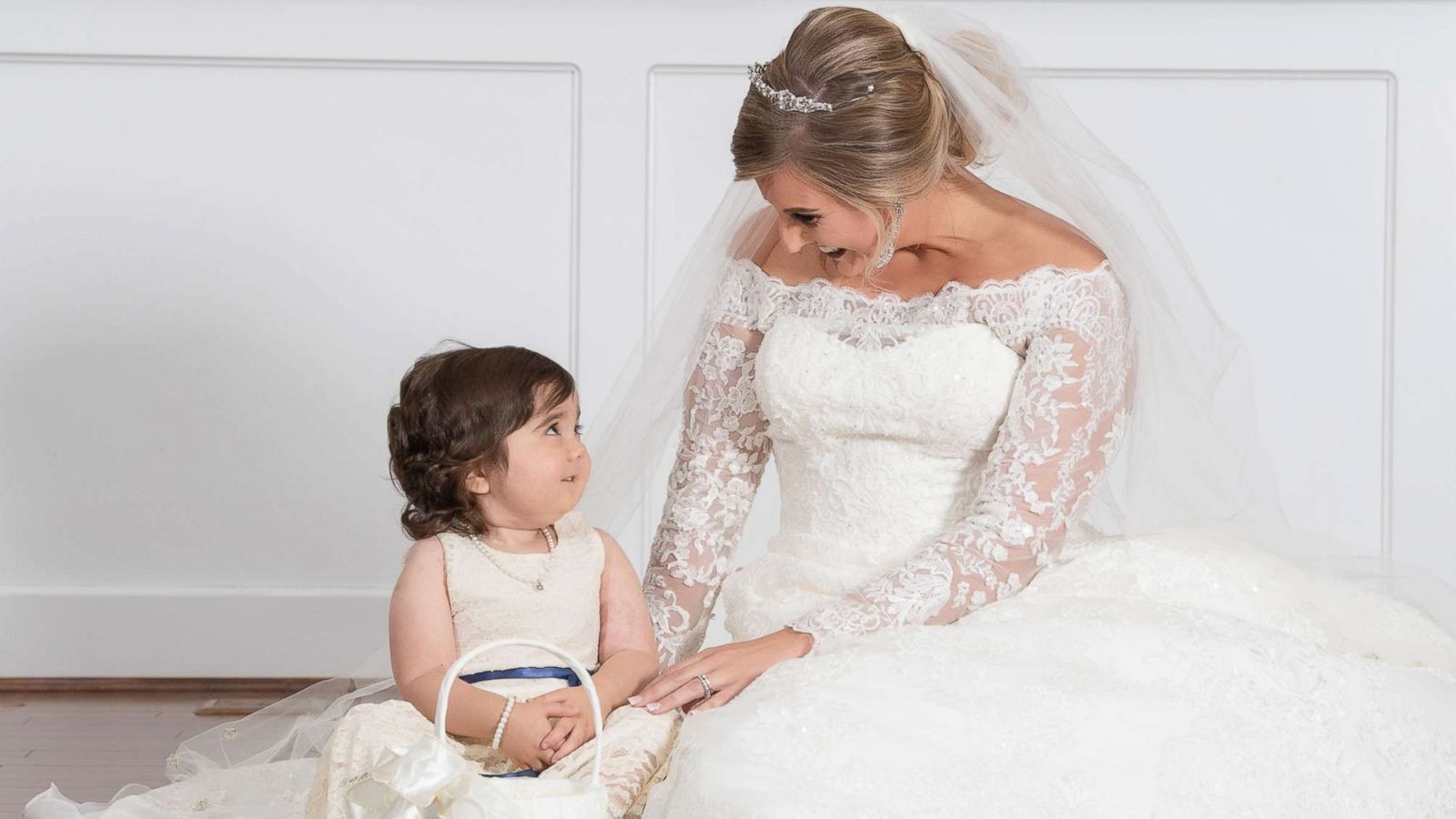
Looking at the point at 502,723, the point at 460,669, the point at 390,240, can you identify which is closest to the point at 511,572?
the point at 502,723

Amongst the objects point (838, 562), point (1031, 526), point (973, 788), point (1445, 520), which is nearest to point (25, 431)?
point (838, 562)

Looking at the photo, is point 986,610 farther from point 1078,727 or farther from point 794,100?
point 794,100

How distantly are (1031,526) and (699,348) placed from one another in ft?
2.37

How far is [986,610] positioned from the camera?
221 centimetres

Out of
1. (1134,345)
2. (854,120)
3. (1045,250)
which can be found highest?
(854,120)

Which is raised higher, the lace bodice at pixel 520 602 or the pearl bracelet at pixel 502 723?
the lace bodice at pixel 520 602

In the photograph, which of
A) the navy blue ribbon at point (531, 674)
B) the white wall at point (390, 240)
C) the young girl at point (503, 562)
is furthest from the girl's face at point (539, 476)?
the white wall at point (390, 240)

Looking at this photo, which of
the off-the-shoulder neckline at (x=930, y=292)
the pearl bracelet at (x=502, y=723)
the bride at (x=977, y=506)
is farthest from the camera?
the off-the-shoulder neckline at (x=930, y=292)

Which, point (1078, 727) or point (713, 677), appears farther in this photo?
point (713, 677)

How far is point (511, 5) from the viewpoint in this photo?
4426 mm

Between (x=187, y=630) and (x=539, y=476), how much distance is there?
280 centimetres

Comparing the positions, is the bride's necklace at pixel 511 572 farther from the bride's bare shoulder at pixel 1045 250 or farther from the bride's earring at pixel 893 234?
the bride's bare shoulder at pixel 1045 250

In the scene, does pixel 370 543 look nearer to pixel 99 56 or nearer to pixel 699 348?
pixel 99 56

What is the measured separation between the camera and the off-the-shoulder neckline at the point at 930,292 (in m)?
2.39
